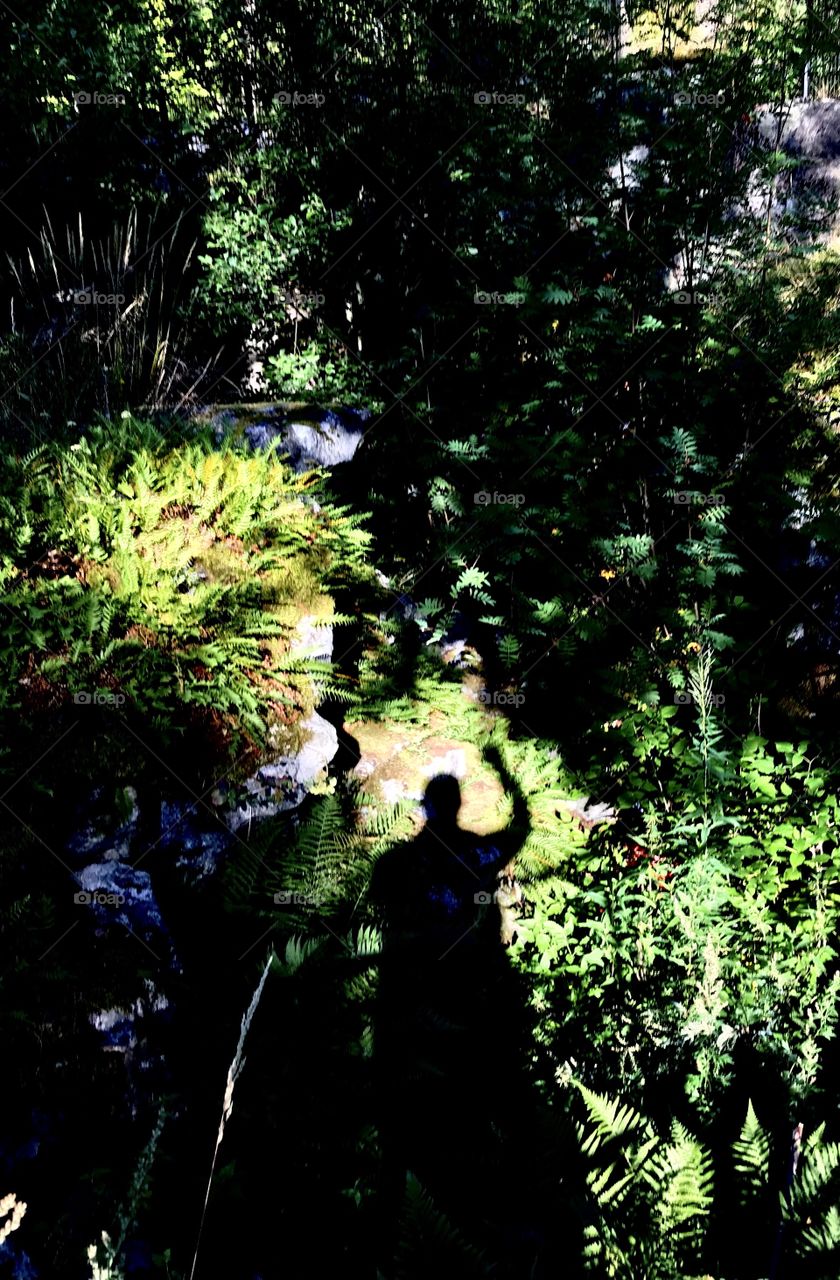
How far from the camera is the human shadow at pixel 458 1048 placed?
7.70ft

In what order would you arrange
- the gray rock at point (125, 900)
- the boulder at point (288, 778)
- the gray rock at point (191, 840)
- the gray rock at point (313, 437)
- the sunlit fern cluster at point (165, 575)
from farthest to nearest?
the gray rock at point (313, 437)
the sunlit fern cluster at point (165, 575)
the boulder at point (288, 778)
the gray rock at point (191, 840)
the gray rock at point (125, 900)

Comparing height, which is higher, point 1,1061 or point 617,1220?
point 617,1220

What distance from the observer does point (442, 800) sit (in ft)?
13.1

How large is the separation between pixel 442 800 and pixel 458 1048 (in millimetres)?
1340

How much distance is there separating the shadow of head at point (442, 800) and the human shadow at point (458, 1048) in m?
0.08

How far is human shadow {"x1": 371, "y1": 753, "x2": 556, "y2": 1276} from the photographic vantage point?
2.35m

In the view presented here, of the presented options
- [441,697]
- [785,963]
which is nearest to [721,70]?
[441,697]

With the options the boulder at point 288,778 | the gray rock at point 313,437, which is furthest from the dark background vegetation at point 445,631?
the gray rock at point 313,437

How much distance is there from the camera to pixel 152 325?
283 inches

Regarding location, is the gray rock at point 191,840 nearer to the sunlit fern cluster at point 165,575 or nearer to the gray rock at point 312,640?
the sunlit fern cluster at point 165,575

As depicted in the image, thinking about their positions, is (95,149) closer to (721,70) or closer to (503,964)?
(721,70)

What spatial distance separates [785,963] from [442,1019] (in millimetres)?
1395

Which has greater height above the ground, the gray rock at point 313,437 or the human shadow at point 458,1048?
the gray rock at point 313,437

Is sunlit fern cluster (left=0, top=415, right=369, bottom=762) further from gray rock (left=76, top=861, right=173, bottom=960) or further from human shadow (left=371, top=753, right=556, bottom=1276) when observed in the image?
human shadow (left=371, top=753, right=556, bottom=1276)
